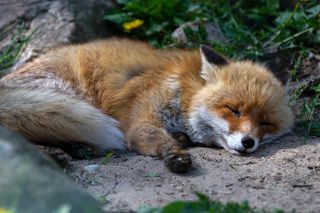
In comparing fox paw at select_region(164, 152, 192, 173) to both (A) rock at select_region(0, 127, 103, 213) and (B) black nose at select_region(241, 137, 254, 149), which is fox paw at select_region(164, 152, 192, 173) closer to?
(B) black nose at select_region(241, 137, 254, 149)

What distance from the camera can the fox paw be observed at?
4016 mm

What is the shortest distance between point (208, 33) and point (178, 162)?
266 centimetres

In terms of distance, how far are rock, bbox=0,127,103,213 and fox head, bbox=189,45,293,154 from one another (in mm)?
1774

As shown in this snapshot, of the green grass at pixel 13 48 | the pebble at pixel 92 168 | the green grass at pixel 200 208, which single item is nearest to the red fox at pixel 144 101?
the pebble at pixel 92 168

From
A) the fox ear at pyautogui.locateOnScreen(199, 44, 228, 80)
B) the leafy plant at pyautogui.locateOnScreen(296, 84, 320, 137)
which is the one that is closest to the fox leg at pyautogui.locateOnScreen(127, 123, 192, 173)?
the fox ear at pyautogui.locateOnScreen(199, 44, 228, 80)

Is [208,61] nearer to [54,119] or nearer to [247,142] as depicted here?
[247,142]

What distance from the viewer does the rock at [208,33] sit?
247 inches

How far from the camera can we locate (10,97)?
4.52m

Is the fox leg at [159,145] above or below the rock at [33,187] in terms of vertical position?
below

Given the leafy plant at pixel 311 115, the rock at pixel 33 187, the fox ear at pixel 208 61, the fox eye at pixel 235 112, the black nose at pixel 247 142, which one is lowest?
the leafy plant at pixel 311 115

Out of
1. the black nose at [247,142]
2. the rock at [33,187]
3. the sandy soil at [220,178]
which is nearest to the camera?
the rock at [33,187]

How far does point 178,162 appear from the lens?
4.02m

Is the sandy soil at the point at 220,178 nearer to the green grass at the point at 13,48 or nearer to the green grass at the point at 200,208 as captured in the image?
the green grass at the point at 200,208

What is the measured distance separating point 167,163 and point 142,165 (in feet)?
0.70
